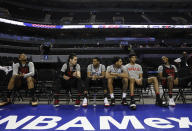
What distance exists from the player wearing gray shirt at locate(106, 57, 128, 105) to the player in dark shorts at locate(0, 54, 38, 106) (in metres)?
1.62

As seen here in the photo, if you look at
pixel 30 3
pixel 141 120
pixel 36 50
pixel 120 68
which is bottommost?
pixel 141 120

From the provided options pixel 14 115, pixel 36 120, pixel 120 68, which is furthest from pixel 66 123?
pixel 120 68

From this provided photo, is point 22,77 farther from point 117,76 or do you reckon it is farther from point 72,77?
point 117,76

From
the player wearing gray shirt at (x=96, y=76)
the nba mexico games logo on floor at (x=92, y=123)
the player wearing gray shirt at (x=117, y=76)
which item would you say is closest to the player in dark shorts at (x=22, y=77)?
the nba mexico games logo on floor at (x=92, y=123)

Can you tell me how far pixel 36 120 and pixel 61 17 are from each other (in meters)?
16.8

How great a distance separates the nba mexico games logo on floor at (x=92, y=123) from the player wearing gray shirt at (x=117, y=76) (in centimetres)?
71

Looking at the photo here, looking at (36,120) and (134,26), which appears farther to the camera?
(134,26)

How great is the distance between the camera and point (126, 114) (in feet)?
7.21

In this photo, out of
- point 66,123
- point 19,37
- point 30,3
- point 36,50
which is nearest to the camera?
point 66,123

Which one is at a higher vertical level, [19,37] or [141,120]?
[19,37]

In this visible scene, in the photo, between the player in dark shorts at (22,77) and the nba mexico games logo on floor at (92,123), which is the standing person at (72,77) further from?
the nba mexico games logo on floor at (92,123)

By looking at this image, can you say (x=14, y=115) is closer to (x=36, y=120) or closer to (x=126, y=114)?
(x=36, y=120)

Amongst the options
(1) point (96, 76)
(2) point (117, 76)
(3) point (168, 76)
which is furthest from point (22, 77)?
(3) point (168, 76)

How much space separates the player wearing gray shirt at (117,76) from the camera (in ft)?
8.98
